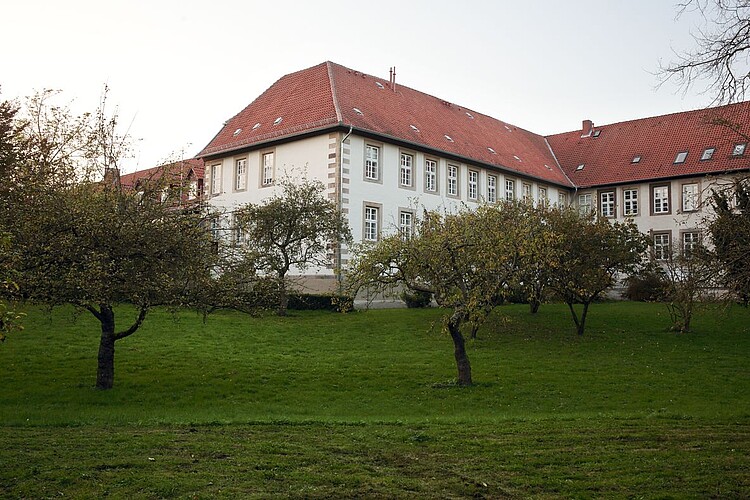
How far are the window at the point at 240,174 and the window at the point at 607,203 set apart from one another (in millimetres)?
21146

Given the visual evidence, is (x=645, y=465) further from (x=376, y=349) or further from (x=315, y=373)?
(x=376, y=349)

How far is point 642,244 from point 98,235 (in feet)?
55.3

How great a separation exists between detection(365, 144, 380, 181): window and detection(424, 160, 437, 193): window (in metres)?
3.29

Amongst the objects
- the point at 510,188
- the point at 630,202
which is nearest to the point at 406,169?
the point at 510,188

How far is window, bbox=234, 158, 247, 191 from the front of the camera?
35312mm

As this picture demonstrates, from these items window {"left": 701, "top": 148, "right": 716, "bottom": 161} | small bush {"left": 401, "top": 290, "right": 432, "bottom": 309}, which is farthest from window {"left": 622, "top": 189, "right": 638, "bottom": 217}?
small bush {"left": 401, "top": 290, "right": 432, "bottom": 309}

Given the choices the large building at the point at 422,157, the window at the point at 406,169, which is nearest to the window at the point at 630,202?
the large building at the point at 422,157

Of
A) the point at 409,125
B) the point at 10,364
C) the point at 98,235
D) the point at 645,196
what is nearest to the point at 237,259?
the point at 98,235

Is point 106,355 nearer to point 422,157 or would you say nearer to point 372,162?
point 372,162

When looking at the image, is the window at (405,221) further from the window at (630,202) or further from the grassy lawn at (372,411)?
the window at (630,202)

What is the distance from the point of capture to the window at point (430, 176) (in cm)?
3547

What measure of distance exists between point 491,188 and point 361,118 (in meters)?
9.99

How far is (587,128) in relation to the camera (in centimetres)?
4941

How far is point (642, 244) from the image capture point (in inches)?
934
